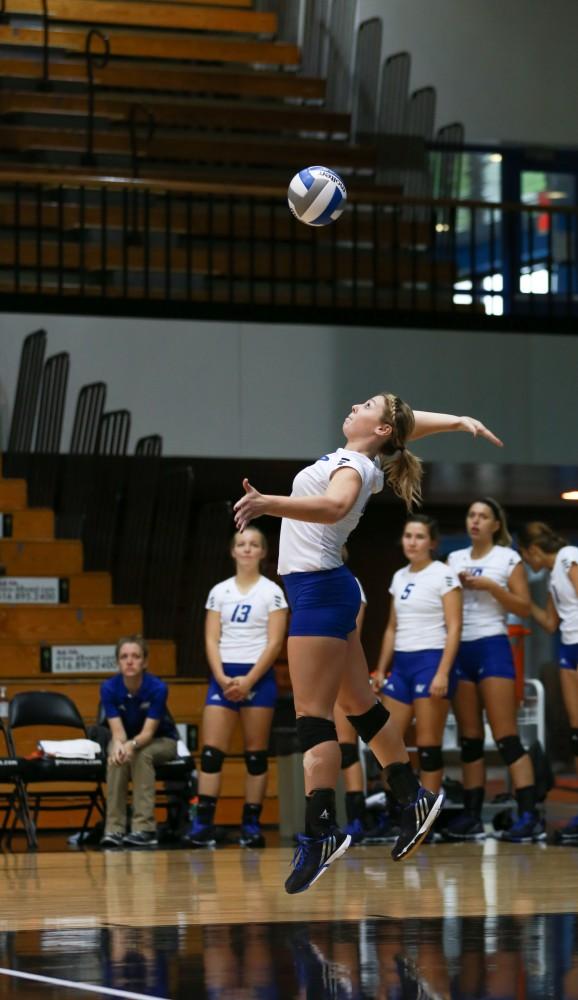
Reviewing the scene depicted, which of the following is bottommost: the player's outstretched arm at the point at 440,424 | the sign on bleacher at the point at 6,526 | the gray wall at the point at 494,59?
the player's outstretched arm at the point at 440,424

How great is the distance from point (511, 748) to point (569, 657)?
553 millimetres

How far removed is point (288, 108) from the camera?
15320 mm

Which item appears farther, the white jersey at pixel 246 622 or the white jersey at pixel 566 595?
the white jersey at pixel 246 622

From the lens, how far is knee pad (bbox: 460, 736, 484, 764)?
797 cm

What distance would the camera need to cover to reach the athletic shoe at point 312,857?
464 centimetres

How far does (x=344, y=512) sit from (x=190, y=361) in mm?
7332

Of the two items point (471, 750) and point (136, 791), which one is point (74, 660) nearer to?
point (136, 791)

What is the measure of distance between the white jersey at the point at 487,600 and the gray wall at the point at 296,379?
3792 mm

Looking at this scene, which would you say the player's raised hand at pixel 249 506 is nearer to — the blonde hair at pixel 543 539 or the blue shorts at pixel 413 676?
the blue shorts at pixel 413 676

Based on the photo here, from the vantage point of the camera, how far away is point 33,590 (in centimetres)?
1089

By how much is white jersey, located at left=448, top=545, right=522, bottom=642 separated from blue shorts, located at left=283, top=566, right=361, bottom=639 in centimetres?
326

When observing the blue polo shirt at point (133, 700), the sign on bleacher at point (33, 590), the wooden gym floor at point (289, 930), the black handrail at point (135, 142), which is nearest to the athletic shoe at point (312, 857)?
the wooden gym floor at point (289, 930)

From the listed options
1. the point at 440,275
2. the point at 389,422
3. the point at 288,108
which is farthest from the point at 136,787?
the point at 288,108

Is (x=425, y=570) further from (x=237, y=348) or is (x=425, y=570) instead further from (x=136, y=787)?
(x=237, y=348)
